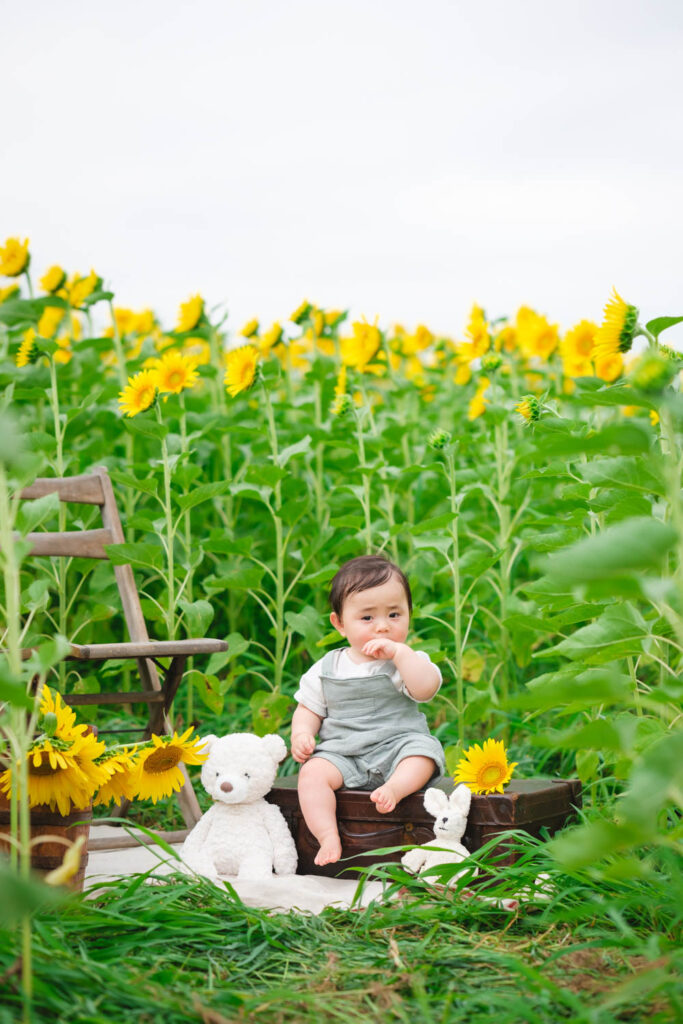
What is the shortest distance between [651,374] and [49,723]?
4.25ft

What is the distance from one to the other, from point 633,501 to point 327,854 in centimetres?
108

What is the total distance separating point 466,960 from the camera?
1.79m

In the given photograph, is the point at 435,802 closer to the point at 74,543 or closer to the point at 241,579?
the point at 241,579

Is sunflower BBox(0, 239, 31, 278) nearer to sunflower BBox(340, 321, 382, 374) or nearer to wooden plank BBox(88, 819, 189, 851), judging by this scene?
sunflower BBox(340, 321, 382, 374)

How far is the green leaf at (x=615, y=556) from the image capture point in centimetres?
121

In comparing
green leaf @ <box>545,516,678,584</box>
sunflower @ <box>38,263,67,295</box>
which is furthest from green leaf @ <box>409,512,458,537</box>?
sunflower @ <box>38,263,67,295</box>

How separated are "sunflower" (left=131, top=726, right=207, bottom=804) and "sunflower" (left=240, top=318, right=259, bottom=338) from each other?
1595 mm

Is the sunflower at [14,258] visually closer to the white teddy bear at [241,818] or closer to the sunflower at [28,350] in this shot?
the sunflower at [28,350]

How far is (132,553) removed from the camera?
3.10 meters

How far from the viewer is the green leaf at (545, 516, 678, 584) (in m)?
1.21

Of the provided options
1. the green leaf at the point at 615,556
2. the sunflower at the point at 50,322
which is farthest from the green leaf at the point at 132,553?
the sunflower at the point at 50,322

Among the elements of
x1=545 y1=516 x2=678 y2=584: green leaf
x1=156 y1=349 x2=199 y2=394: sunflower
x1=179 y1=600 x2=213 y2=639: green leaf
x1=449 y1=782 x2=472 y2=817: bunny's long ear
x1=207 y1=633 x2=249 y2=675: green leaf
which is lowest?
→ x1=449 y1=782 x2=472 y2=817: bunny's long ear

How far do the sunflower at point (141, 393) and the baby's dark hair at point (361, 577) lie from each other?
0.86m

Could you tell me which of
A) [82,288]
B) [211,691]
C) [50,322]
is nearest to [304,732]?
[211,691]
